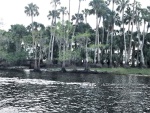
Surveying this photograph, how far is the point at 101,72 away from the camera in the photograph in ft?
296

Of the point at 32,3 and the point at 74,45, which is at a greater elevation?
the point at 32,3

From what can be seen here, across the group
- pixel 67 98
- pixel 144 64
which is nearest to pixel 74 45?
pixel 144 64

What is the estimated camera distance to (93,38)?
123 m

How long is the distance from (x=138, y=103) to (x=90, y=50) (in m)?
82.6

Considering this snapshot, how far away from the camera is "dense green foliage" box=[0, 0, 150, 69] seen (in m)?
106

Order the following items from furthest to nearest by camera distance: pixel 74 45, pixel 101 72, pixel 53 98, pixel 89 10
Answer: pixel 74 45 → pixel 89 10 → pixel 101 72 → pixel 53 98

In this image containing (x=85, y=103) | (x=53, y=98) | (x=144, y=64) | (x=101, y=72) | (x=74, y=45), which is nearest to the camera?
(x=85, y=103)

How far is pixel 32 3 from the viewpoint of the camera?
11306 centimetres

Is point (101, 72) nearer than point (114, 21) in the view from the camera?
Yes

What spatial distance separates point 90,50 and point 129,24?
63.5ft

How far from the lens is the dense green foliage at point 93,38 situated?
349 ft

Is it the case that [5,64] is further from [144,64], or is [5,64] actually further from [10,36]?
[144,64]

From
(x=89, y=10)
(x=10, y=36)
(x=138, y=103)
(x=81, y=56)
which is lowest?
(x=138, y=103)

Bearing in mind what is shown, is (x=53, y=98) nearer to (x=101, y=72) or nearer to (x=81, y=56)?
(x=101, y=72)
